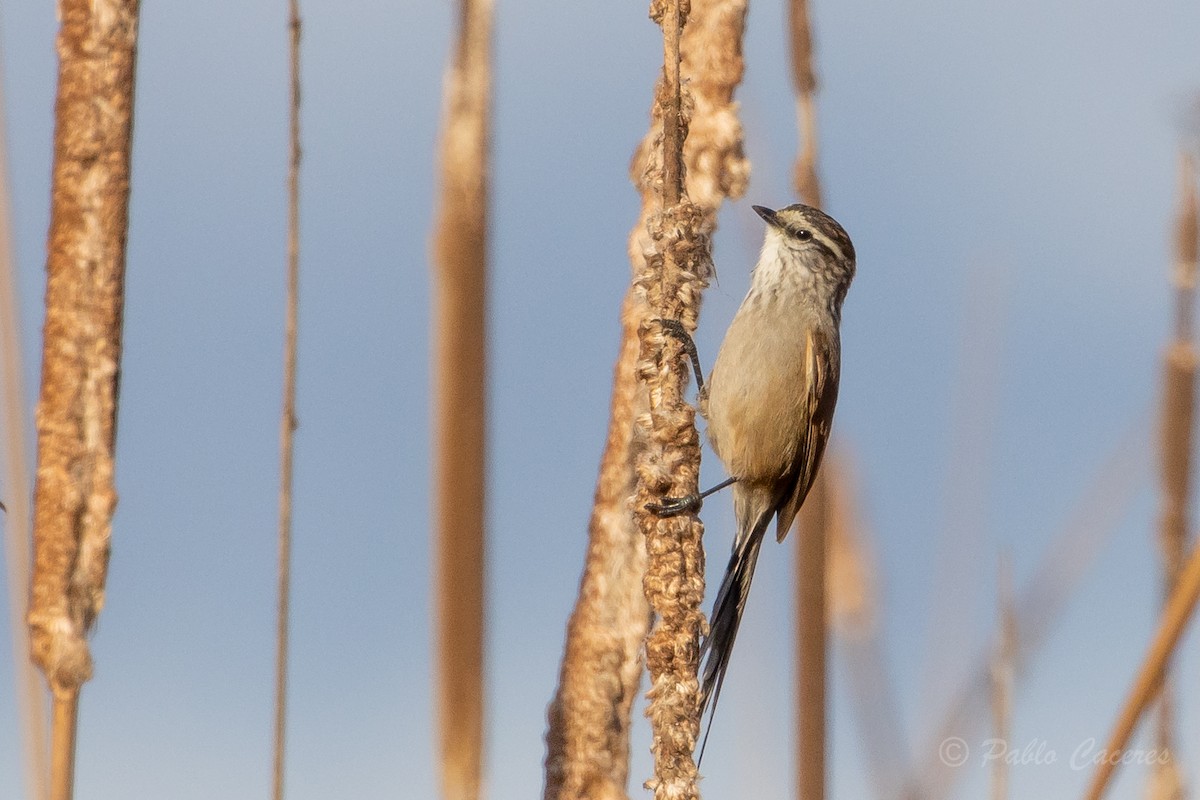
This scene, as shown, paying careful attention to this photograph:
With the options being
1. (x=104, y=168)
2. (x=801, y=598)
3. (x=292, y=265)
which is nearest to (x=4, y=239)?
(x=104, y=168)

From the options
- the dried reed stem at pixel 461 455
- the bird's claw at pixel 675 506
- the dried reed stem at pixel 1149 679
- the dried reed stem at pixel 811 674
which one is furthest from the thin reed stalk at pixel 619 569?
the dried reed stem at pixel 1149 679

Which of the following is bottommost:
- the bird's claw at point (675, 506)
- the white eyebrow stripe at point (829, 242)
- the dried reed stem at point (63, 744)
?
the dried reed stem at point (63, 744)

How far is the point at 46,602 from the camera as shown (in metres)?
1.80

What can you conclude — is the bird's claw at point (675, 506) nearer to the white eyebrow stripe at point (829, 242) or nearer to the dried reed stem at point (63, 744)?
the dried reed stem at point (63, 744)

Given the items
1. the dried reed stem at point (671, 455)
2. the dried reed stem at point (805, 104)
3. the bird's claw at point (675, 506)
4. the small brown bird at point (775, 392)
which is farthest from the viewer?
the small brown bird at point (775, 392)

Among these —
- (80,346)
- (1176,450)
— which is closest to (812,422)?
(1176,450)

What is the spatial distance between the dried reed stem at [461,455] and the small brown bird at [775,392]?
159 centimetres

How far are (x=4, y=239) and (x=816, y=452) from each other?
2192 millimetres

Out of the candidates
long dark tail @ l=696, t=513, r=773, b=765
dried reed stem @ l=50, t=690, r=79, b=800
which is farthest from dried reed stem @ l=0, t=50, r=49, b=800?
long dark tail @ l=696, t=513, r=773, b=765

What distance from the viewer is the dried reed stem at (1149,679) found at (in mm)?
1806

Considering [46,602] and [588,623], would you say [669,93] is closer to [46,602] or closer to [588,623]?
[588,623]

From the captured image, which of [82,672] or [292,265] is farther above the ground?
[292,265]

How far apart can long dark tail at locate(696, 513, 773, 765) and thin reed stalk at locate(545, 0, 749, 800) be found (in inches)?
15.9

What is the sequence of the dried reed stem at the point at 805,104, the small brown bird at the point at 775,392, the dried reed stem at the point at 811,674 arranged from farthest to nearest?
the small brown bird at the point at 775,392 → the dried reed stem at the point at 805,104 → the dried reed stem at the point at 811,674
